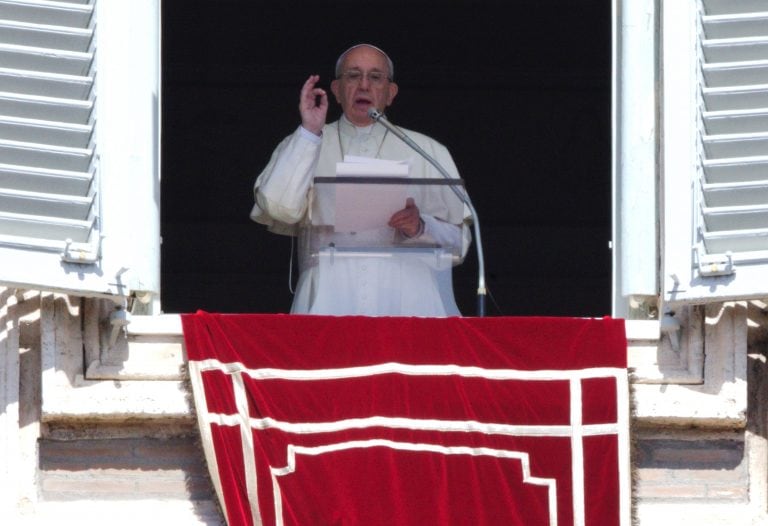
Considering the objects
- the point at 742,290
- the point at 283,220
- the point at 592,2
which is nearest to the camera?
the point at 742,290

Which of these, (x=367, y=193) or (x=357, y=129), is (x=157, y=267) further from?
(x=357, y=129)

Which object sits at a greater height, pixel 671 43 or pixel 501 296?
pixel 671 43

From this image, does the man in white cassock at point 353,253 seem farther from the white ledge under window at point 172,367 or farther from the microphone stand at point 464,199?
the white ledge under window at point 172,367

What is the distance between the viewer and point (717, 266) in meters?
6.00

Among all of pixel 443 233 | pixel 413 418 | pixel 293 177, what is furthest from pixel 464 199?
pixel 413 418

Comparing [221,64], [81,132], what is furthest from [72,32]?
[221,64]

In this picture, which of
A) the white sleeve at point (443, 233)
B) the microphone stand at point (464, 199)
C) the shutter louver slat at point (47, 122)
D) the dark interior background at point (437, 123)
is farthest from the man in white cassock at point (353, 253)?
the dark interior background at point (437, 123)

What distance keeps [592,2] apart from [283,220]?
2.87 m

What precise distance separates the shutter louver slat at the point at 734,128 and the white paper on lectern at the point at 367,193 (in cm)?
79

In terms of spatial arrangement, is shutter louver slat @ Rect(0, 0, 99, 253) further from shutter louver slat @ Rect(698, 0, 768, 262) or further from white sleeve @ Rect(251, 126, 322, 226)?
shutter louver slat @ Rect(698, 0, 768, 262)

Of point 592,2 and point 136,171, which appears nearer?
point 136,171

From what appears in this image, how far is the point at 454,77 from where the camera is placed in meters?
9.46

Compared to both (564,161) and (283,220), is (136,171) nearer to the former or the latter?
(283,220)

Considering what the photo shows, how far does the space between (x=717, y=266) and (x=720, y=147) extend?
313 mm
